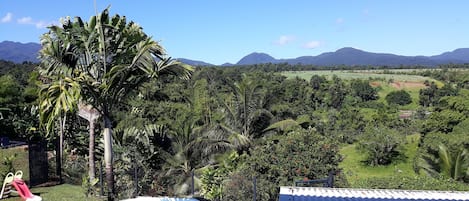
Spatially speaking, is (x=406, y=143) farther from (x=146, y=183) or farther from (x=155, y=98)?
(x=146, y=183)

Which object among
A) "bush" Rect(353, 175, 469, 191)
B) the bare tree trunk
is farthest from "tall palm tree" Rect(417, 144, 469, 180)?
the bare tree trunk

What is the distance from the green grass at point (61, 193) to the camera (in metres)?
9.45

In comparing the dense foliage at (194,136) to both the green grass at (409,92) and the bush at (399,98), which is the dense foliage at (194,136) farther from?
the bush at (399,98)

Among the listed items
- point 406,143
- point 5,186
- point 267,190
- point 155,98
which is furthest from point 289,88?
point 5,186

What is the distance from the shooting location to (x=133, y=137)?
1391cm

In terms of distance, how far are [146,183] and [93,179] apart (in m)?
1.37

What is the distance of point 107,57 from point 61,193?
15.7 feet

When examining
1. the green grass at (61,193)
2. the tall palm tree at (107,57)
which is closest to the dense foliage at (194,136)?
the tall palm tree at (107,57)

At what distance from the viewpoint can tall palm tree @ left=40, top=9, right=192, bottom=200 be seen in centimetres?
769

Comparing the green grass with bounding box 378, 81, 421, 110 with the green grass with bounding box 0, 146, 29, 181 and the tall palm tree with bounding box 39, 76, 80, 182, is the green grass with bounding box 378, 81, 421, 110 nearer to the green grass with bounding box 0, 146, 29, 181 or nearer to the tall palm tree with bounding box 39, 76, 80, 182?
the green grass with bounding box 0, 146, 29, 181

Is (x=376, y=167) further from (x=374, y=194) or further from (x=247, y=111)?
(x=374, y=194)

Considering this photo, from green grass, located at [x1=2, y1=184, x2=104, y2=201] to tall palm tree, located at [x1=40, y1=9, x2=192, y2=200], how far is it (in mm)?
2189

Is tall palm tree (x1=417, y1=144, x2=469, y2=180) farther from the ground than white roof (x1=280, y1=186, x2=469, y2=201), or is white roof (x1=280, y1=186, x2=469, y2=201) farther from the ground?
white roof (x1=280, y1=186, x2=469, y2=201)

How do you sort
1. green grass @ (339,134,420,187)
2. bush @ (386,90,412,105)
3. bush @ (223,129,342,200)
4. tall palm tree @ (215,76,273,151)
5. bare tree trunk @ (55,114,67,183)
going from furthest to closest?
bush @ (386,90,412,105)
green grass @ (339,134,420,187)
tall palm tree @ (215,76,273,151)
bare tree trunk @ (55,114,67,183)
bush @ (223,129,342,200)
